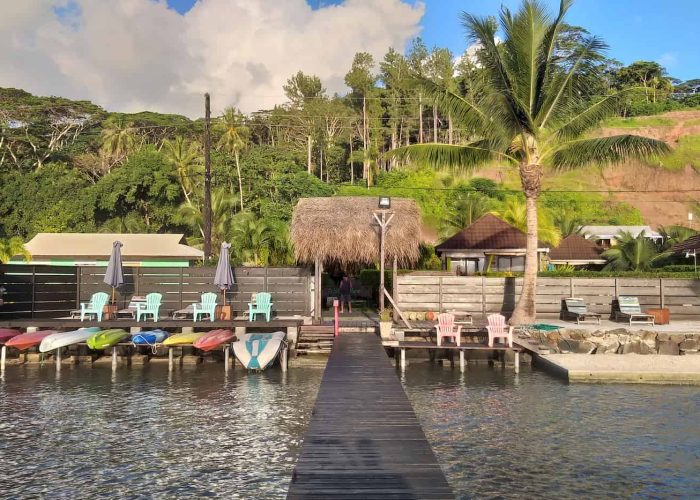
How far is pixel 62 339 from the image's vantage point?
1709 cm

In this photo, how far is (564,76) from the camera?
2000cm

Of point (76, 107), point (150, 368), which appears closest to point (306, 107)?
point (76, 107)

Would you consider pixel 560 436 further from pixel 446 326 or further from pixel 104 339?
pixel 104 339

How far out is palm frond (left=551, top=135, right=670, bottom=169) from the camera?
A: 19047 mm

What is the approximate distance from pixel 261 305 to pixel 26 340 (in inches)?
265

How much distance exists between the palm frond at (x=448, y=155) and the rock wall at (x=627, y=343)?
656 centimetres

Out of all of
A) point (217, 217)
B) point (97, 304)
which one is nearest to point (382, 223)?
point (97, 304)

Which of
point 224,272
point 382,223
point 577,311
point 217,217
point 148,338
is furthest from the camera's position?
point 217,217

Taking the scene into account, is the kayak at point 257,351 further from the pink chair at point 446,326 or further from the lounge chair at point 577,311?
the lounge chair at point 577,311

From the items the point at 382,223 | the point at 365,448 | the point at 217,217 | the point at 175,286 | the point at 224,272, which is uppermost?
the point at 217,217

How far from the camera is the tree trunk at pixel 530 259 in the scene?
20000mm

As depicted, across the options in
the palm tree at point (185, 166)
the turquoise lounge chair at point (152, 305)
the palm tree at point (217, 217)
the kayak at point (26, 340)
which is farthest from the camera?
the palm tree at point (185, 166)

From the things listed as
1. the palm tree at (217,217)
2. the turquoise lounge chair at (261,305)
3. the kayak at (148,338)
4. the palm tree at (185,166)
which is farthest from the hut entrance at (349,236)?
the palm tree at (185,166)

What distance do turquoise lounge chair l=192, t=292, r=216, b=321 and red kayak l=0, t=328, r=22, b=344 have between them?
4.92m
